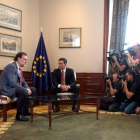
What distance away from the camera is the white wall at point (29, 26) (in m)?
4.34

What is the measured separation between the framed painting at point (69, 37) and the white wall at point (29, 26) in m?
0.64

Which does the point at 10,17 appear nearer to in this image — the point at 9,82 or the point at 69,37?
the point at 69,37

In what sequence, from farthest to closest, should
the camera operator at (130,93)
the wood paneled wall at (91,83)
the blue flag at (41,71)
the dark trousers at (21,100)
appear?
the wood paneled wall at (91,83)
the blue flag at (41,71)
the camera operator at (130,93)
the dark trousers at (21,100)

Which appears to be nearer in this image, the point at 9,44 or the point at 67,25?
the point at 9,44

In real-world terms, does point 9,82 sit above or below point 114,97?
above

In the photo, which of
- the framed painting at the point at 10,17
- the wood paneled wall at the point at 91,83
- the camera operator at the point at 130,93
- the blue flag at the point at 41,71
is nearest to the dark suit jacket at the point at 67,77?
the blue flag at the point at 41,71

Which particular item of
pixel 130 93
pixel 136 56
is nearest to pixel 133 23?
pixel 136 56

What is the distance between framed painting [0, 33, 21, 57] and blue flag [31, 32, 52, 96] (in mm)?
491

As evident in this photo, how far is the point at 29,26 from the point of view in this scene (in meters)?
4.57

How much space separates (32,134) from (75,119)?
3.10 ft

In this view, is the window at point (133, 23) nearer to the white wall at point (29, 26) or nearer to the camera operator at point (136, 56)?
the camera operator at point (136, 56)

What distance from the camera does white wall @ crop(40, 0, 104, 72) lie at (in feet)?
15.1

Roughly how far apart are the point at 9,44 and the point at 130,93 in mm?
2741

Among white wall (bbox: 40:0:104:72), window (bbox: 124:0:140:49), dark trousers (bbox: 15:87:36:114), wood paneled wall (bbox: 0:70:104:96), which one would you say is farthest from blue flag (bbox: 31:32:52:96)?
window (bbox: 124:0:140:49)
